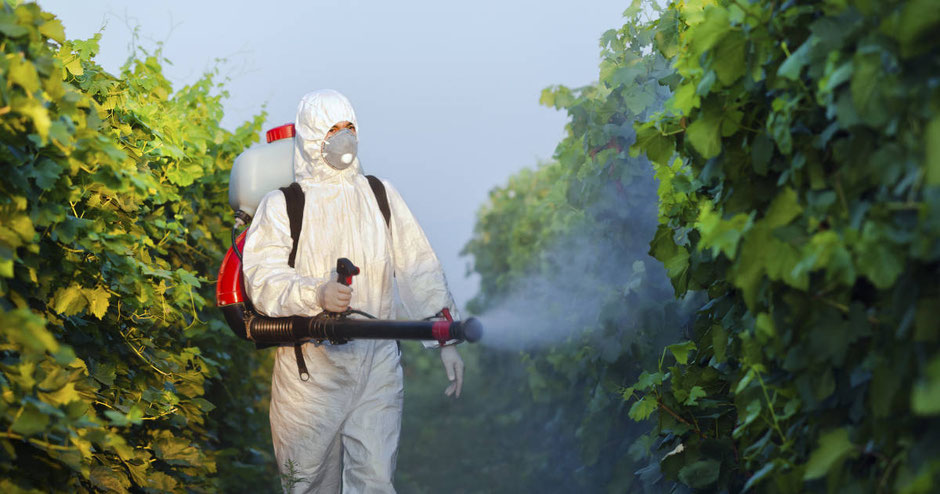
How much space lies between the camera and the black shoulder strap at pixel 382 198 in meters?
4.39

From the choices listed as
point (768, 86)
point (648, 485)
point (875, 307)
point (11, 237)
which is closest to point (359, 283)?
point (648, 485)

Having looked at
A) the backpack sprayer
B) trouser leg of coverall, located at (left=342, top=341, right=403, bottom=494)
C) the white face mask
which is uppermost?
the white face mask

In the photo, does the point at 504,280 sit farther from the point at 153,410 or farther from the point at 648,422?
the point at 153,410

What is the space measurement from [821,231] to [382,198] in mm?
2739

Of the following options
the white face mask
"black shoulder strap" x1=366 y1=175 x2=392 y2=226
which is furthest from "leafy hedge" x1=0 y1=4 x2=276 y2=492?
"black shoulder strap" x1=366 y1=175 x2=392 y2=226

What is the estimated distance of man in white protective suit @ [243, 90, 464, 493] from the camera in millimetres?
4031

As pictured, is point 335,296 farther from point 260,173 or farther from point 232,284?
point 260,173


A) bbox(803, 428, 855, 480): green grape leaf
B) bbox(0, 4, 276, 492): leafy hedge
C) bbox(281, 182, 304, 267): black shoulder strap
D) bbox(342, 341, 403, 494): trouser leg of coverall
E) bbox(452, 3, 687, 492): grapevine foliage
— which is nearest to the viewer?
bbox(803, 428, 855, 480): green grape leaf

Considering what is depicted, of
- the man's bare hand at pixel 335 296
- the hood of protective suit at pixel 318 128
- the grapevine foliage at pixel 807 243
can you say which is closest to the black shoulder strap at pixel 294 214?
the hood of protective suit at pixel 318 128

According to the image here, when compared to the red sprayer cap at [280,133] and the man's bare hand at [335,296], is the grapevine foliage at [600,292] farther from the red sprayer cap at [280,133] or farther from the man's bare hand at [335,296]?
the red sprayer cap at [280,133]

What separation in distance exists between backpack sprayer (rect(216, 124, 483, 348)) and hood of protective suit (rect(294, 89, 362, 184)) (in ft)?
1.27

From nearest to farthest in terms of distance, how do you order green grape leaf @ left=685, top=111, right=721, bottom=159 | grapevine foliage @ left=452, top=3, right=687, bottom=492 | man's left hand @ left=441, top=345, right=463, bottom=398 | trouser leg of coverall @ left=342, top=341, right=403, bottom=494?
green grape leaf @ left=685, top=111, right=721, bottom=159, trouser leg of coverall @ left=342, top=341, right=403, bottom=494, man's left hand @ left=441, top=345, right=463, bottom=398, grapevine foliage @ left=452, top=3, right=687, bottom=492

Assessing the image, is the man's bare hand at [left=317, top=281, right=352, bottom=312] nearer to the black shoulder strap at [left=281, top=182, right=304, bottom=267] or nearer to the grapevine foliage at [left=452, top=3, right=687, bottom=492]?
the black shoulder strap at [left=281, top=182, right=304, bottom=267]

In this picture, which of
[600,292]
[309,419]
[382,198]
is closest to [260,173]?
[382,198]
